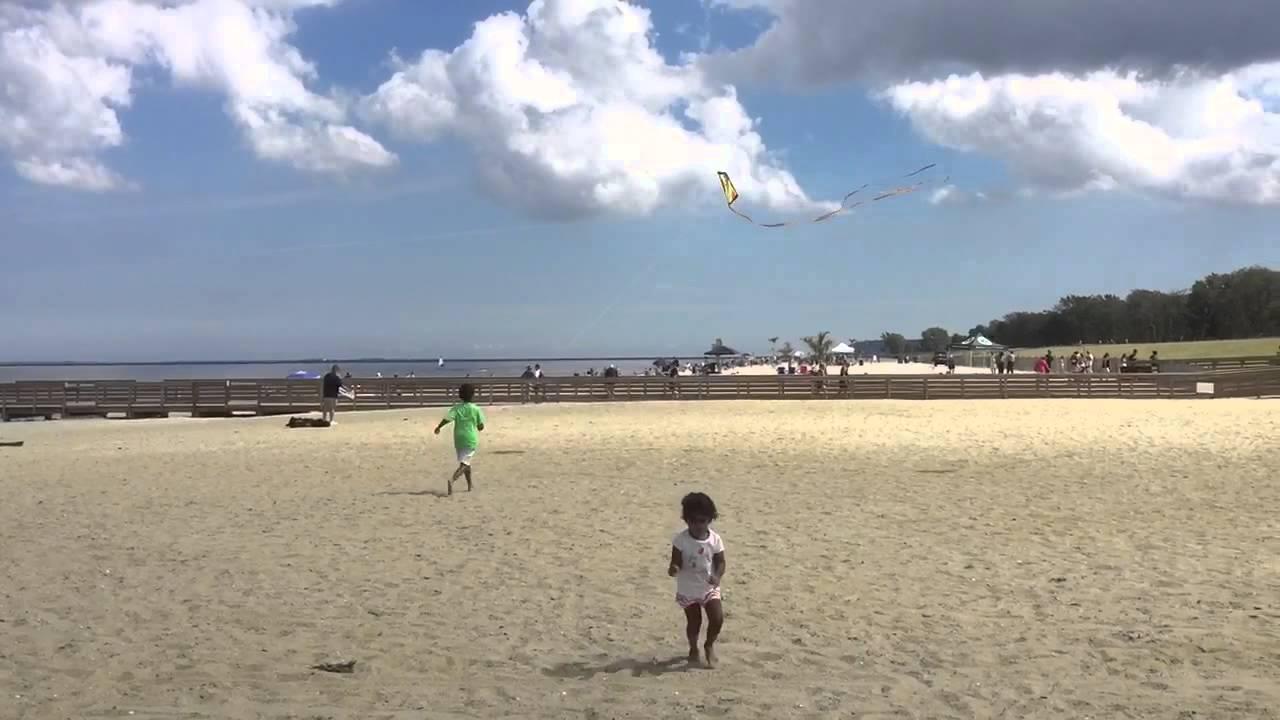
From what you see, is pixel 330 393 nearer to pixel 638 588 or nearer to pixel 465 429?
pixel 465 429

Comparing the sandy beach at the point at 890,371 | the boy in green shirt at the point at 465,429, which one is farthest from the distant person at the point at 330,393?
the sandy beach at the point at 890,371

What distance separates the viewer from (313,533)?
32.5 feet

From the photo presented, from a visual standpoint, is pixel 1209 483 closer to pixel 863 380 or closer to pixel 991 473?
pixel 991 473

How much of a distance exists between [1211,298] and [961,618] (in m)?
118

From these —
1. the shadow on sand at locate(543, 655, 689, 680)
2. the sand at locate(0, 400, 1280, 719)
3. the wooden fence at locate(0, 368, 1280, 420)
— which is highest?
the wooden fence at locate(0, 368, 1280, 420)

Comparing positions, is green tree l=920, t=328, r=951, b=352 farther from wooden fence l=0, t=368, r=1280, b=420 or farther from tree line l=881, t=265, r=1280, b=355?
wooden fence l=0, t=368, r=1280, b=420

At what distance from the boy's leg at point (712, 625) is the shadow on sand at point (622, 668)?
14cm

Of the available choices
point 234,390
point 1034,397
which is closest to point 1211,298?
point 1034,397

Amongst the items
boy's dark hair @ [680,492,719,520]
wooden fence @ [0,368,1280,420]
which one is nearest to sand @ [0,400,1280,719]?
boy's dark hair @ [680,492,719,520]

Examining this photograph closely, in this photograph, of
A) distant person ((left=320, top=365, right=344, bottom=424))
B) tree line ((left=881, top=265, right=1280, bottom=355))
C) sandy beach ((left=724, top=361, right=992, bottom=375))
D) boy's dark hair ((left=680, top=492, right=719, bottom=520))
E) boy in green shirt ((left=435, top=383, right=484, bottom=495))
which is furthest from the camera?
tree line ((left=881, top=265, right=1280, bottom=355))

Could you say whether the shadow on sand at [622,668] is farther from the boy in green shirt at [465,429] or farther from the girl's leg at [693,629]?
the boy in green shirt at [465,429]

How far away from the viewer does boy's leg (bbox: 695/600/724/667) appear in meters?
5.56

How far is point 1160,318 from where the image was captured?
388 ft

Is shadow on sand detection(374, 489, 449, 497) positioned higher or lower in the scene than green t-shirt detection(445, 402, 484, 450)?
lower
